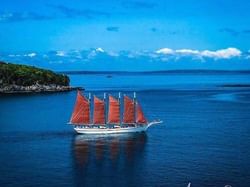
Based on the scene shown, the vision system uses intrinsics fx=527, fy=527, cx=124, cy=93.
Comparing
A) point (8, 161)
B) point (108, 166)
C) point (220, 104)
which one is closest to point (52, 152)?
point (8, 161)

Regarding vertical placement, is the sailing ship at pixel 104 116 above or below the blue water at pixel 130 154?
above

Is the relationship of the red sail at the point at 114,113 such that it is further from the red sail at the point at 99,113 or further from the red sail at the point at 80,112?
the red sail at the point at 80,112

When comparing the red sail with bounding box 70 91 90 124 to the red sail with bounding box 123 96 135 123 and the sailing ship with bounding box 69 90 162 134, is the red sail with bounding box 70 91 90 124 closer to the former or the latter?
the sailing ship with bounding box 69 90 162 134

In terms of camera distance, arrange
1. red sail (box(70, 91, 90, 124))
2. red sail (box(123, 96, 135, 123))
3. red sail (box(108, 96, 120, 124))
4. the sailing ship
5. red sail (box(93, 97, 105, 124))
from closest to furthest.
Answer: the sailing ship
red sail (box(70, 91, 90, 124))
red sail (box(93, 97, 105, 124))
red sail (box(108, 96, 120, 124))
red sail (box(123, 96, 135, 123))

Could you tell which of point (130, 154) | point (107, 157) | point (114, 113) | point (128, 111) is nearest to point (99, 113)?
point (114, 113)

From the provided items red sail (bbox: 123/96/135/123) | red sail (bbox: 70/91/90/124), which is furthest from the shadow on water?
red sail (bbox: 70/91/90/124)

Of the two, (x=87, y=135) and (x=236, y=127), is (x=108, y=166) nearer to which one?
(x=87, y=135)

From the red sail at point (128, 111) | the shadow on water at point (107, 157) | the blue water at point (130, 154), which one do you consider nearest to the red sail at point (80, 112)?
the blue water at point (130, 154)
